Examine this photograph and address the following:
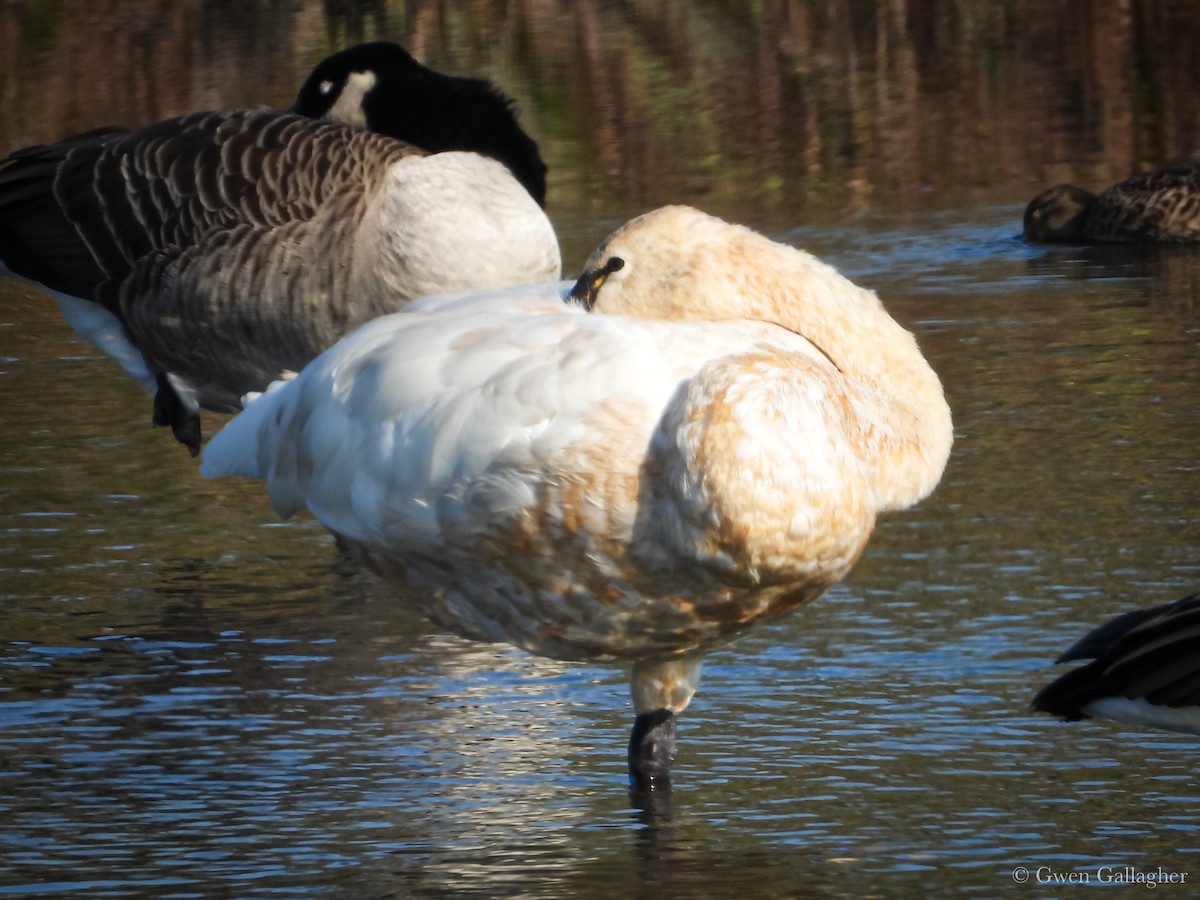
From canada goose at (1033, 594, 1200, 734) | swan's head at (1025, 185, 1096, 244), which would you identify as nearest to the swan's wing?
canada goose at (1033, 594, 1200, 734)

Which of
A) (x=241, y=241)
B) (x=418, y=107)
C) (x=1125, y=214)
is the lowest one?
(x=1125, y=214)

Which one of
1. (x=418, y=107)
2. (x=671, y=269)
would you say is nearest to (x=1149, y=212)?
(x=418, y=107)

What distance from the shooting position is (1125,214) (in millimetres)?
11203

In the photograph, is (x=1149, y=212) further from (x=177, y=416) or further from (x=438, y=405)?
(x=438, y=405)

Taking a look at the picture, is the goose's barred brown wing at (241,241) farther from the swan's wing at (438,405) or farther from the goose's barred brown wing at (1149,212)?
the goose's barred brown wing at (1149,212)

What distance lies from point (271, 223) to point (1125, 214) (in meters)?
5.25

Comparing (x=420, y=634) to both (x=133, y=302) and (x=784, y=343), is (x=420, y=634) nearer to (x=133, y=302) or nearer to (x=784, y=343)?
(x=784, y=343)

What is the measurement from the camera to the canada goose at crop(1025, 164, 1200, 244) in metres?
11.1

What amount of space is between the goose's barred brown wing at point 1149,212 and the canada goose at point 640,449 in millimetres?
6525

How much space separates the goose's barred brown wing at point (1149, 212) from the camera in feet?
36.5

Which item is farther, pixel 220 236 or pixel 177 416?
pixel 177 416

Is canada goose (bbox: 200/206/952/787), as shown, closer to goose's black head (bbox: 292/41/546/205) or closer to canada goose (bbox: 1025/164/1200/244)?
goose's black head (bbox: 292/41/546/205)

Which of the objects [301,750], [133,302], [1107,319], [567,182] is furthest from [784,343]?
[567,182]

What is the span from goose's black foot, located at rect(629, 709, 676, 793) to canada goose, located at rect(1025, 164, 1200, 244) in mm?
6799
